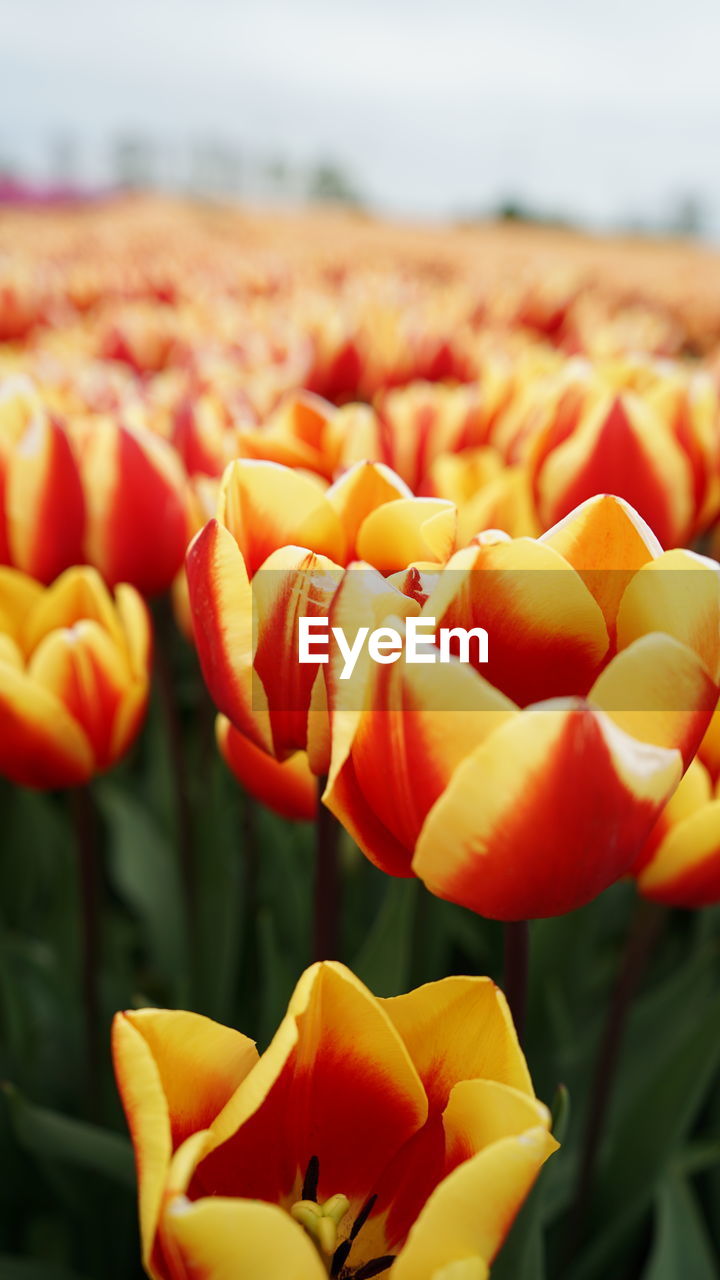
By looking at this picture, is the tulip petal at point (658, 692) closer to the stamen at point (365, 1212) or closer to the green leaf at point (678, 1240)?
the stamen at point (365, 1212)

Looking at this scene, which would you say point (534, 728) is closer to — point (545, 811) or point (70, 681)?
point (545, 811)

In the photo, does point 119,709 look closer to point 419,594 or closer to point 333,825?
point 333,825

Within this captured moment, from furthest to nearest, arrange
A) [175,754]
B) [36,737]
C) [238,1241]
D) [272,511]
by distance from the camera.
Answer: [175,754] < [36,737] < [272,511] < [238,1241]

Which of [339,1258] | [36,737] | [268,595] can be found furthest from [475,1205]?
[36,737]

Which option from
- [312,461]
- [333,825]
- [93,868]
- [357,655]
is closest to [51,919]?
[93,868]

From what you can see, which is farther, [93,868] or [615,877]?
[93,868]

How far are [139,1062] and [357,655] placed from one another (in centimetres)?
17

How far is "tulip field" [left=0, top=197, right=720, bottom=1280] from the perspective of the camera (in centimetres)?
40

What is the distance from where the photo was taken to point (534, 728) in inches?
15.3

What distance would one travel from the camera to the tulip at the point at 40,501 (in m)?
0.92

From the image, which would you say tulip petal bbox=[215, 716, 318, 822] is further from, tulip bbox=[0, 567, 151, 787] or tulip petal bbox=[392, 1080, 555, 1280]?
tulip petal bbox=[392, 1080, 555, 1280]

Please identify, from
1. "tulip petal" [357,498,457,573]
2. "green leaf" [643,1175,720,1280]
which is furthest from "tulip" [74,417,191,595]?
"green leaf" [643,1175,720,1280]

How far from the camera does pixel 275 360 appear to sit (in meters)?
1.93

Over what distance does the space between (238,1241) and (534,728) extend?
20 centimetres
